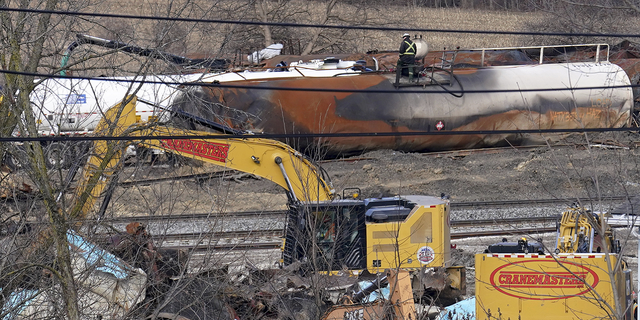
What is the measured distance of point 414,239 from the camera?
9.62 meters

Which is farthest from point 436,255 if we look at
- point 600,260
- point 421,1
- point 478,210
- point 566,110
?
point 421,1

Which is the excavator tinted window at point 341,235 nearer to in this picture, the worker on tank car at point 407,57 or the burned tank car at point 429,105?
the burned tank car at point 429,105

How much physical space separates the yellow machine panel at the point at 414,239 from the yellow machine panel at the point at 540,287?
1417 millimetres

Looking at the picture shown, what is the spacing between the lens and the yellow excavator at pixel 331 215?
9.27m

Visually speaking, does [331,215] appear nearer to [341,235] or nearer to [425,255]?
[341,235]

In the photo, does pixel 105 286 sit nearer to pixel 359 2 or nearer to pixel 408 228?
pixel 408 228

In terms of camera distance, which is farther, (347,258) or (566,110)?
(566,110)

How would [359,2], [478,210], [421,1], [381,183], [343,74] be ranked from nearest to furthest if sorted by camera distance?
[478,210] < [381,183] < [343,74] < [359,2] < [421,1]

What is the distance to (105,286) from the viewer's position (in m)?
8.23

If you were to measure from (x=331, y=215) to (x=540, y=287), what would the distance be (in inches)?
114

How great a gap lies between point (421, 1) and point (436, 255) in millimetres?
37393

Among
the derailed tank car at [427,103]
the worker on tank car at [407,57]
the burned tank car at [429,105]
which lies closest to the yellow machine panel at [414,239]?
the burned tank car at [429,105]

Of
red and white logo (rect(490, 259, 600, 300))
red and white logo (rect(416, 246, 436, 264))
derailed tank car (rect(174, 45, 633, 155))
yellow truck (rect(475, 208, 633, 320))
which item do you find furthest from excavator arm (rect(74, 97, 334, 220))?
derailed tank car (rect(174, 45, 633, 155))

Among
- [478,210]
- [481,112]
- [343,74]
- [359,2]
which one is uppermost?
[359,2]
